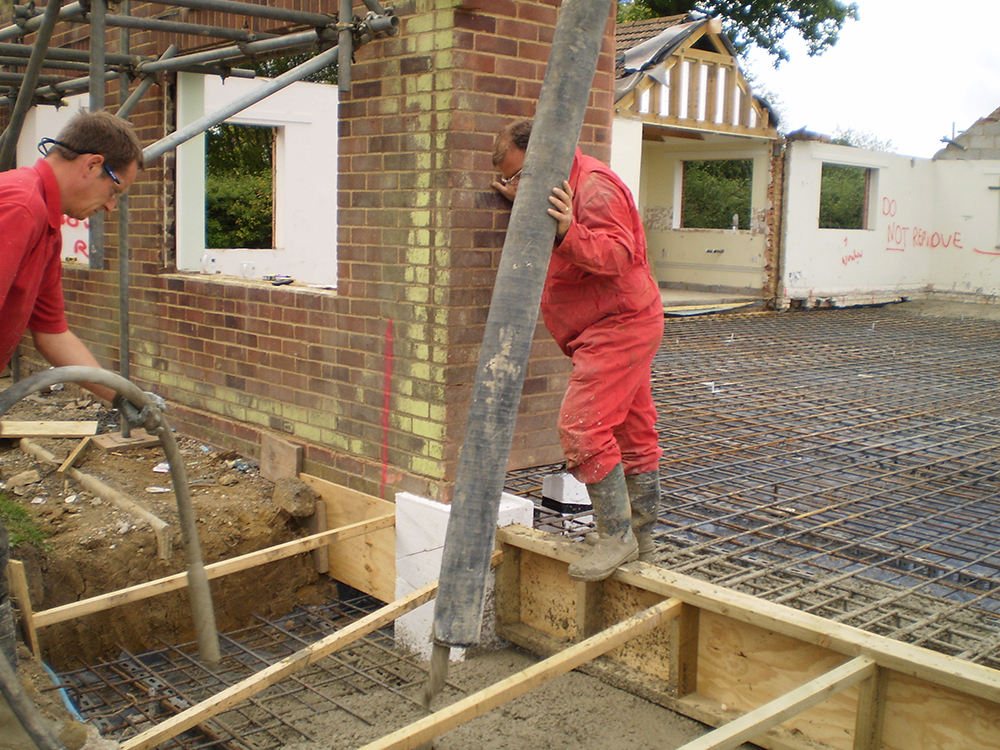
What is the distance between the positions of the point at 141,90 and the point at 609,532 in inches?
159

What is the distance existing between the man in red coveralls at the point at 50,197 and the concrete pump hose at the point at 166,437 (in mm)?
227

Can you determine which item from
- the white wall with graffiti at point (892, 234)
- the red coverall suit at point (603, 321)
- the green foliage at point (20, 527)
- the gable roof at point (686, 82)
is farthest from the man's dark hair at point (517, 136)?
the white wall with graffiti at point (892, 234)

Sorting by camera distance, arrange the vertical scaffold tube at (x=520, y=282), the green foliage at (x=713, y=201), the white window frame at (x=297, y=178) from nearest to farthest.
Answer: the vertical scaffold tube at (x=520, y=282), the white window frame at (x=297, y=178), the green foliage at (x=713, y=201)

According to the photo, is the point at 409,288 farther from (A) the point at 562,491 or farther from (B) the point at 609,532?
(B) the point at 609,532

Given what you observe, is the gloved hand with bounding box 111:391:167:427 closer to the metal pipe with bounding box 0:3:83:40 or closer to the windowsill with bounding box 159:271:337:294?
the windowsill with bounding box 159:271:337:294

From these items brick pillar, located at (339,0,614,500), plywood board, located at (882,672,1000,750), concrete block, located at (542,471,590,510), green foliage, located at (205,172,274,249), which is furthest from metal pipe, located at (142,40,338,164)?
green foliage, located at (205,172,274,249)

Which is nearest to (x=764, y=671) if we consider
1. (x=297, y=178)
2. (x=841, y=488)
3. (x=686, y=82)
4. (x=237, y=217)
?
(x=841, y=488)

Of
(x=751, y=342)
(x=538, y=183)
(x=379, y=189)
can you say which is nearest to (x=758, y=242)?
(x=751, y=342)

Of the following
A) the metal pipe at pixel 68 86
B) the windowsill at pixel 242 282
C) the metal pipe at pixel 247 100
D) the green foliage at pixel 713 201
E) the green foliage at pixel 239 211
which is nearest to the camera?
the metal pipe at pixel 247 100

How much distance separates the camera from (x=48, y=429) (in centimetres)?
616

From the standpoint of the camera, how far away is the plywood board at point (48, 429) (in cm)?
609

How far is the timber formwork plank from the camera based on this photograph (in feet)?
9.30

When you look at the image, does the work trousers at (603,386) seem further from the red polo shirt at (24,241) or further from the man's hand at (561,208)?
the red polo shirt at (24,241)

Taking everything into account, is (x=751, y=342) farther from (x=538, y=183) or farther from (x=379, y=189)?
(x=538, y=183)
